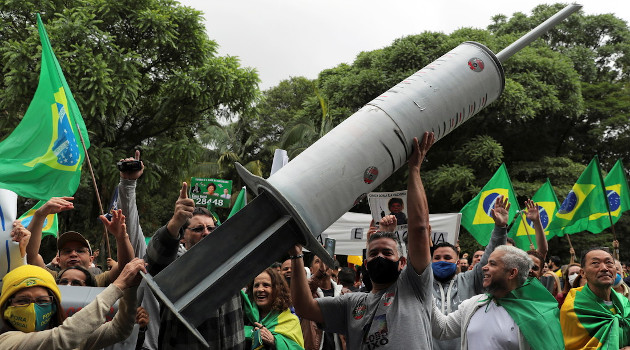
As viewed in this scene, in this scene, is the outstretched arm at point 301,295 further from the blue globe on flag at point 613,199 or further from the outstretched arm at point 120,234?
the blue globe on flag at point 613,199

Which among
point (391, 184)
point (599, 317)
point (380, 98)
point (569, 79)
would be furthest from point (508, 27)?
point (380, 98)

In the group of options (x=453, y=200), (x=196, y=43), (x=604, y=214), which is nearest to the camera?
(x=604, y=214)

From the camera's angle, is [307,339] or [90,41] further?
[90,41]

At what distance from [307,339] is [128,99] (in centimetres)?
1377

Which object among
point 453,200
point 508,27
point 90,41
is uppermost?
point 508,27

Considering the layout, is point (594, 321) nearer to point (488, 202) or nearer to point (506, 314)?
point (506, 314)

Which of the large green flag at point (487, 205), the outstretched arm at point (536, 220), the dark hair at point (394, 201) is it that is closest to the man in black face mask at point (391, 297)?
the outstretched arm at point (536, 220)

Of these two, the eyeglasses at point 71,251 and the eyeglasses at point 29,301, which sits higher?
the eyeglasses at point 29,301

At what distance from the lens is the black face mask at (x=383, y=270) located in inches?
161

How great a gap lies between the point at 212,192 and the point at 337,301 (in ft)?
24.0

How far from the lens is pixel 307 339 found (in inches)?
253

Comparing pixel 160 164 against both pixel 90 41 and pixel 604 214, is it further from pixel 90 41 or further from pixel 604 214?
pixel 604 214

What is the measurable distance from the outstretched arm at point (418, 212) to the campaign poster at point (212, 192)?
302 inches

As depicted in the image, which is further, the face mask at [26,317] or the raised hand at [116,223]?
the raised hand at [116,223]
